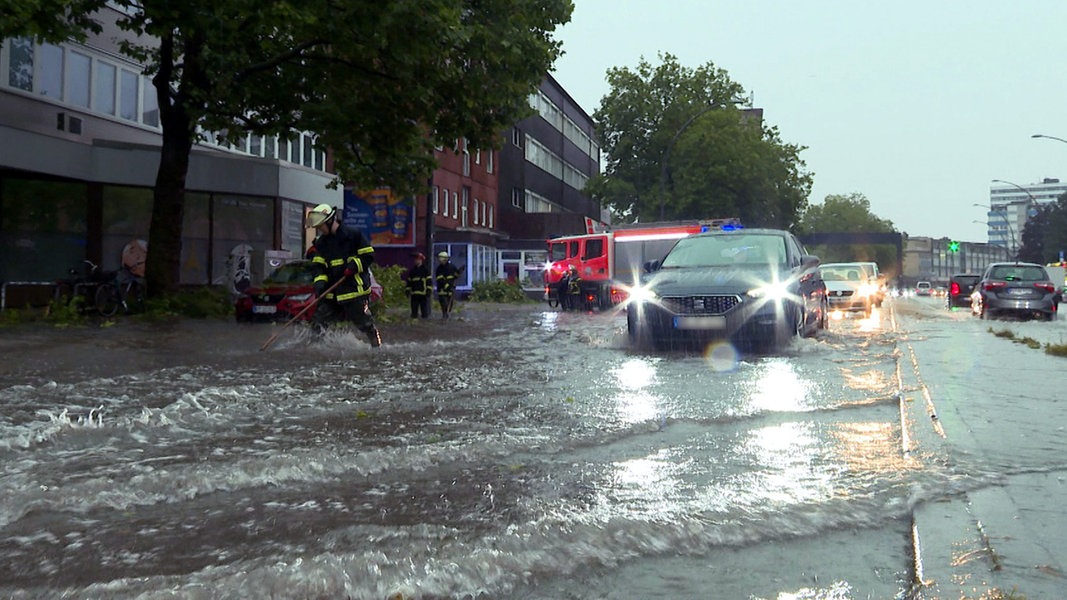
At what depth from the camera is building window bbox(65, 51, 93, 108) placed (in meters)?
24.9

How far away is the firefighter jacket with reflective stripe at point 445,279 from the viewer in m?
24.3

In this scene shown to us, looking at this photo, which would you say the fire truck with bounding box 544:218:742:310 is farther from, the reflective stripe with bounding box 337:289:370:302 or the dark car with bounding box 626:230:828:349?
the reflective stripe with bounding box 337:289:370:302

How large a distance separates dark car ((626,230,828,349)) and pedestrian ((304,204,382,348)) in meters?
3.49

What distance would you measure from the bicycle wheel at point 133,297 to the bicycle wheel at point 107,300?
21 cm

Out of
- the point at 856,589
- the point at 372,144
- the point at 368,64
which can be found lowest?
the point at 856,589

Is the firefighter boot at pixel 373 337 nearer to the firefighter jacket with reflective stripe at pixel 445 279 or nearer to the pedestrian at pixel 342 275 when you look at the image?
the pedestrian at pixel 342 275

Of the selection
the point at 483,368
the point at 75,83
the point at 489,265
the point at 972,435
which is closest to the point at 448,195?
the point at 489,265

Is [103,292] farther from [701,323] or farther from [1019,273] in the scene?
[1019,273]

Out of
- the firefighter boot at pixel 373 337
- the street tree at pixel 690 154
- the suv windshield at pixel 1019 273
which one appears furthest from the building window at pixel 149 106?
the street tree at pixel 690 154

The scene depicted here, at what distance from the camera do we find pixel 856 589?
128 inches

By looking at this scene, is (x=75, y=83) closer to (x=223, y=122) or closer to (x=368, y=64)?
(x=223, y=122)

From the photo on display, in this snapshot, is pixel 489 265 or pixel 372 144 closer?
pixel 372 144

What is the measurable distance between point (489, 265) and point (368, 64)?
31.8 meters

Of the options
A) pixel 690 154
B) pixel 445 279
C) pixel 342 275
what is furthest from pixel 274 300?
pixel 690 154
